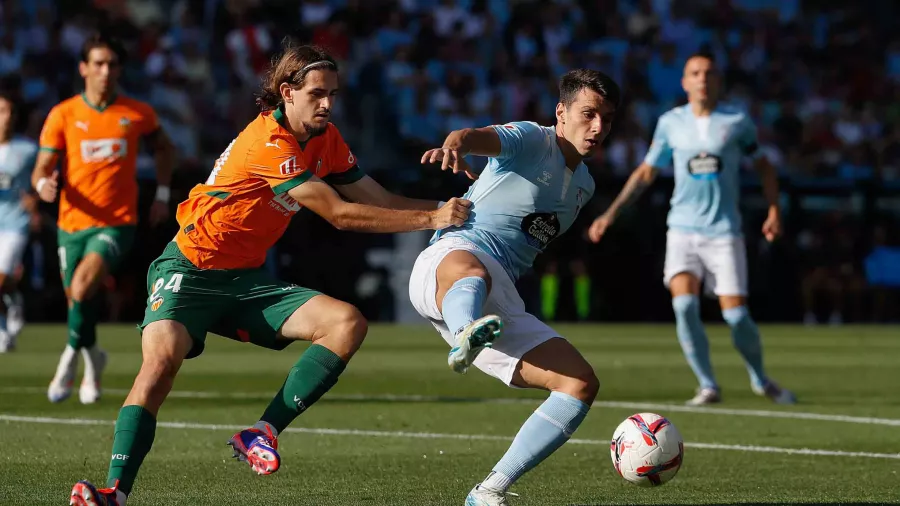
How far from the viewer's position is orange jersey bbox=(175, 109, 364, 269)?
602 centimetres

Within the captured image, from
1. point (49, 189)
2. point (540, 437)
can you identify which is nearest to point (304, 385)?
point (540, 437)

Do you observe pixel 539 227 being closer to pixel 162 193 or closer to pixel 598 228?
pixel 598 228

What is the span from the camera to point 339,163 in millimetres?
6656

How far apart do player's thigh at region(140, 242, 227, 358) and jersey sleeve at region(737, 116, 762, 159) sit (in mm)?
5768

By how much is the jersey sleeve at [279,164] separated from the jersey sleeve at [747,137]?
571 cm

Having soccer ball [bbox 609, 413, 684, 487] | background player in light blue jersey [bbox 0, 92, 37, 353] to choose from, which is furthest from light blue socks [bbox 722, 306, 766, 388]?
background player in light blue jersey [bbox 0, 92, 37, 353]

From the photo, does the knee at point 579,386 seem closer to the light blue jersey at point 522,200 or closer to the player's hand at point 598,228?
the light blue jersey at point 522,200

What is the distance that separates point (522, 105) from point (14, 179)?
33.7 ft

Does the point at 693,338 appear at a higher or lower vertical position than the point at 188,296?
lower

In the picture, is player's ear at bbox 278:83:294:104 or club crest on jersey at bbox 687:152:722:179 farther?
club crest on jersey at bbox 687:152:722:179

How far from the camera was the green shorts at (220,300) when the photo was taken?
6.05 m

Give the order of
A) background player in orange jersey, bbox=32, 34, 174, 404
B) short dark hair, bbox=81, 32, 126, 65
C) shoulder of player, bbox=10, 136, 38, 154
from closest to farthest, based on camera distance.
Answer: short dark hair, bbox=81, 32, 126, 65, background player in orange jersey, bbox=32, 34, 174, 404, shoulder of player, bbox=10, 136, 38, 154

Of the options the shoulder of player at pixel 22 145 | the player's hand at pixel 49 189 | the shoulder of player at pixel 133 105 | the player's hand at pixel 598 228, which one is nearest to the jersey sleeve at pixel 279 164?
the player's hand at pixel 49 189

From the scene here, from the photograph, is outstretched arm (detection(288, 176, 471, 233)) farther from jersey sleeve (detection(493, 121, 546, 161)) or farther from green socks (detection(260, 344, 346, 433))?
green socks (detection(260, 344, 346, 433))
